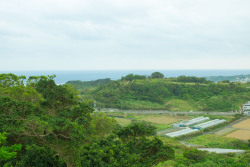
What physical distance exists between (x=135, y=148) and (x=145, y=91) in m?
60.8

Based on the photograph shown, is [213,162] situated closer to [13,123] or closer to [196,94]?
[13,123]

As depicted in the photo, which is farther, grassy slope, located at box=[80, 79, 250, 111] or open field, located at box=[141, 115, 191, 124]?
grassy slope, located at box=[80, 79, 250, 111]

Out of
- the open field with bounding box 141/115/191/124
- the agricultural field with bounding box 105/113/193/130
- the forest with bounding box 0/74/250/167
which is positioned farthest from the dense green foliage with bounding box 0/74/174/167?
the open field with bounding box 141/115/191/124

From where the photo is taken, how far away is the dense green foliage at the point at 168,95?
2375 inches

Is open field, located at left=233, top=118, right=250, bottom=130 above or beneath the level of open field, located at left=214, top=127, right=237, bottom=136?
above

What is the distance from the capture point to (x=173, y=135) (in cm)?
3441

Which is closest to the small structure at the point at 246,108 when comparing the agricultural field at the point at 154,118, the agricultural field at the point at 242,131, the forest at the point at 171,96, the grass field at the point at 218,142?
the forest at the point at 171,96

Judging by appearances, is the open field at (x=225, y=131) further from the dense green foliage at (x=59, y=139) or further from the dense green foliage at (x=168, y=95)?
the dense green foliage at (x=59, y=139)

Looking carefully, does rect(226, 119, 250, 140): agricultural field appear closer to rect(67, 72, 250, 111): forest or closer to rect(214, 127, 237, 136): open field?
rect(214, 127, 237, 136): open field

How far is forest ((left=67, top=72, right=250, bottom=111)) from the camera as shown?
197 ft

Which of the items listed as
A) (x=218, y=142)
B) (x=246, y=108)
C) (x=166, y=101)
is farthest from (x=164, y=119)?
(x=246, y=108)

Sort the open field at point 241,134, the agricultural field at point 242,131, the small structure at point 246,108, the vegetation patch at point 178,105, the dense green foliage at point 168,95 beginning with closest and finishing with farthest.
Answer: the open field at point 241,134 → the agricultural field at point 242,131 → the small structure at point 246,108 → the vegetation patch at point 178,105 → the dense green foliage at point 168,95

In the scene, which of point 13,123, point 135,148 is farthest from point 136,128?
point 13,123

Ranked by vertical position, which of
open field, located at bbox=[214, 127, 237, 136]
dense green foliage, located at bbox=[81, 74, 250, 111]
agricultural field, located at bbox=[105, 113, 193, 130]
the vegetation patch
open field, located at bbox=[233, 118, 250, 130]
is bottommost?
agricultural field, located at bbox=[105, 113, 193, 130]
